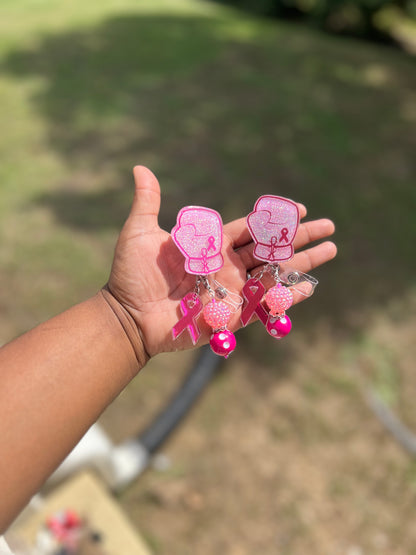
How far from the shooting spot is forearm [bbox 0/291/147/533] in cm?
187

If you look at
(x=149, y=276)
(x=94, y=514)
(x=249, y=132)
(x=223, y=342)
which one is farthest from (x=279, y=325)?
(x=249, y=132)

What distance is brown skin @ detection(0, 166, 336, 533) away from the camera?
1.89m

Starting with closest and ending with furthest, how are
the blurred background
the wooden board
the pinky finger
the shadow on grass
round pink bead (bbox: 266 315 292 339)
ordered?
round pink bead (bbox: 266 315 292 339) < the pinky finger < the wooden board < the blurred background < the shadow on grass

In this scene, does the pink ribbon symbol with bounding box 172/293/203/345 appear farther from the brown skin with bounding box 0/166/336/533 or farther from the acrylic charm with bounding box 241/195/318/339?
the acrylic charm with bounding box 241/195/318/339

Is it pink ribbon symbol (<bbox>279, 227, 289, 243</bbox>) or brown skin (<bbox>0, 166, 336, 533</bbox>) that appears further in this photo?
pink ribbon symbol (<bbox>279, 227, 289, 243</bbox>)

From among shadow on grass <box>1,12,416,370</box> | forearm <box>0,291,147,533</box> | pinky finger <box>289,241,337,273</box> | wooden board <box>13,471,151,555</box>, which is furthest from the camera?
shadow on grass <box>1,12,416,370</box>

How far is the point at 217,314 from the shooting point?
240 cm

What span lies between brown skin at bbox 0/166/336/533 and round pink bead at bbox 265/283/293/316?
0.70 ft

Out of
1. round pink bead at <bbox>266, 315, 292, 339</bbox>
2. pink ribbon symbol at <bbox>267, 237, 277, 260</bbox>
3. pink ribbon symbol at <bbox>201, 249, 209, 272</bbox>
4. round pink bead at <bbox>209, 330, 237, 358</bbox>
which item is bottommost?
round pink bead at <bbox>266, 315, 292, 339</bbox>

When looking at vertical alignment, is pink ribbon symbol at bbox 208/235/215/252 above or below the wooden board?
above

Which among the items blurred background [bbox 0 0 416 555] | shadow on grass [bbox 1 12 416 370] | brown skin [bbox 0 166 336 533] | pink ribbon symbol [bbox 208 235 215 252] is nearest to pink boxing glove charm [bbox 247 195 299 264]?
brown skin [bbox 0 166 336 533]

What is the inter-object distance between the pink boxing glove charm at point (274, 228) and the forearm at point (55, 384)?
823mm

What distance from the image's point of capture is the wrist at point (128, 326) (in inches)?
90.6

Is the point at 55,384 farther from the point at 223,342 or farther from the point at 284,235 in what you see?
the point at 284,235
